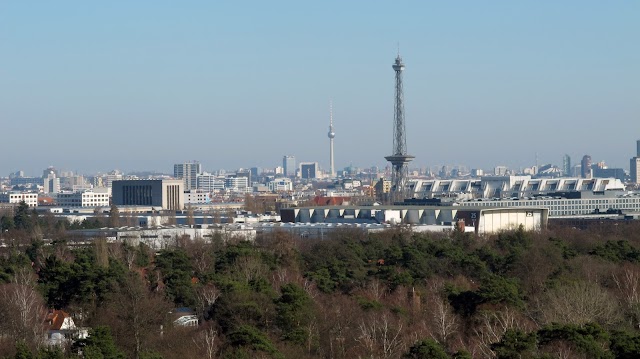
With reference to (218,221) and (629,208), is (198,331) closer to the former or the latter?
(218,221)

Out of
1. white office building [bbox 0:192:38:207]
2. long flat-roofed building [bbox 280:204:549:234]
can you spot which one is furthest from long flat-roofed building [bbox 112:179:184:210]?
long flat-roofed building [bbox 280:204:549:234]

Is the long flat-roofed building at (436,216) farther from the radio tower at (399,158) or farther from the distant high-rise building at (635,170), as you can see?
the distant high-rise building at (635,170)

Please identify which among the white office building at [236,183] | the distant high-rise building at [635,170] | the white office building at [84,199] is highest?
the distant high-rise building at [635,170]

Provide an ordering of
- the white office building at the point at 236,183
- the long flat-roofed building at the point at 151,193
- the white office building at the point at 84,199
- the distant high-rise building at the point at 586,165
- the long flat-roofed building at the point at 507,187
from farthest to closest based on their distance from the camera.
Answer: the white office building at the point at 236,183 → the distant high-rise building at the point at 586,165 → the white office building at the point at 84,199 → the long flat-roofed building at the point at 151,193 → the long flat-roofed building at the point at 507,187

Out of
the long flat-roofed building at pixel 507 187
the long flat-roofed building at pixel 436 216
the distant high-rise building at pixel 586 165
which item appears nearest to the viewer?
the long flat-roofed building at pixel 436 216

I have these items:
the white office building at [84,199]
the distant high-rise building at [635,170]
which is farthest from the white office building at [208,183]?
the white office building at [84,199]

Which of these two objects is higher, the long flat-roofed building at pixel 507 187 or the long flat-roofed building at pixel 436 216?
the long flat-roofed building at pixel 507 187

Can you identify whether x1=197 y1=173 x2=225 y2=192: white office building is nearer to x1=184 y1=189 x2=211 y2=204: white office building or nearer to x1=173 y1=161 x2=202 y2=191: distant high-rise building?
x1=173 y1=161 x2=202 y2=191: distant high-rise building
